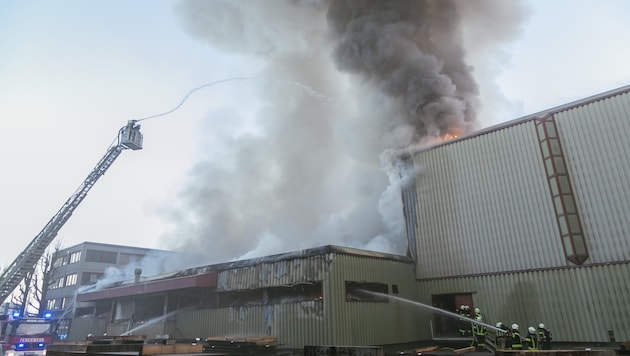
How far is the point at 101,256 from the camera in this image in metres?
51.8

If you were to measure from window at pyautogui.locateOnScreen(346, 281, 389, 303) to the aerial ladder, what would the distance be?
22.3m

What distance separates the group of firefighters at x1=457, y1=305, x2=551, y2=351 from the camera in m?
11.1

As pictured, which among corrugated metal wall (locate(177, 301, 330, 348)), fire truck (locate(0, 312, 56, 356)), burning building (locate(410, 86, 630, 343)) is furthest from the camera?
fire truck (locate(0, 312, 56, 356))

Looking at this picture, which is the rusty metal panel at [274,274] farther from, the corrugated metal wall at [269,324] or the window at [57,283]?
the window at [57,283]

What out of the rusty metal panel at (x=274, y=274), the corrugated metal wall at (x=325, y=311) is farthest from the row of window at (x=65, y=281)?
the rusty metal panel at (x=274, y=274)

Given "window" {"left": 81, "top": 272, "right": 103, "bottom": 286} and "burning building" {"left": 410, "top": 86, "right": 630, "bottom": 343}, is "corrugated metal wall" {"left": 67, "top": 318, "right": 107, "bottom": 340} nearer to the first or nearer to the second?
"window" {"left": 81, "top": 272, "right": 103, "bottom": 286}

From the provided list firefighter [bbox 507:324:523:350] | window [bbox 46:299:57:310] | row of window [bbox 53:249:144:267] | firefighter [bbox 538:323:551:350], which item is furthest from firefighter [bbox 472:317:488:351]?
window [bbox 46:299:57:310]

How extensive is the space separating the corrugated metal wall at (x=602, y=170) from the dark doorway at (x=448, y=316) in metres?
5.45

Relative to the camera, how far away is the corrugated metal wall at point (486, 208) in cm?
1684

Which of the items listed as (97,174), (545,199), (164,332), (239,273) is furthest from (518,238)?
(97,174)

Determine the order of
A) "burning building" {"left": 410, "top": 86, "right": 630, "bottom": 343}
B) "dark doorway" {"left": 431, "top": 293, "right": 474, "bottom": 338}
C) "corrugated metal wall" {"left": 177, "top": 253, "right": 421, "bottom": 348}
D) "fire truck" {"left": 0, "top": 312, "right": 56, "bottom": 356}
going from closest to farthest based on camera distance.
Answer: "burning building" {"left": 410, "top": 86, "right": 630, "bottom": 343} → "corrugated metal wall" {"left": 177, "top": 253, "right": 421, "bottom": 348} → "dark doorway" {"left": 431, "top": 293, "right": 474, "bottom": 338} → "fire truck" {"left": 0, "top": 312, "right": 56, "bottom": 356}

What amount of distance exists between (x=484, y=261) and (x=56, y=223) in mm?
30407

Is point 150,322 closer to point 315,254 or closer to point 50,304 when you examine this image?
point 315,254

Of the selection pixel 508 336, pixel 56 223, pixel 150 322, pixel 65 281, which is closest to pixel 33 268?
pixel 56 223
